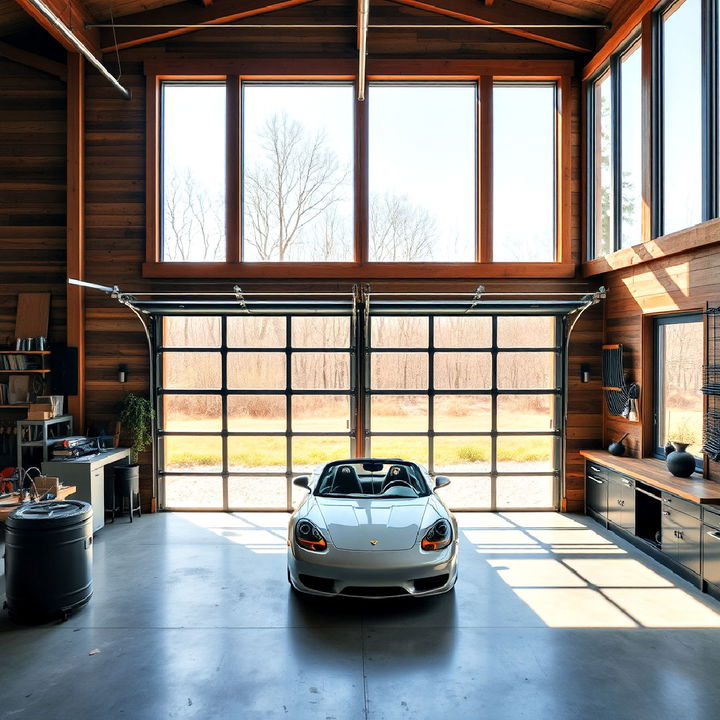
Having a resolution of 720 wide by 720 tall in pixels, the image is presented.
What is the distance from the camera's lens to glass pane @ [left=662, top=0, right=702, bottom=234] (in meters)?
5.86

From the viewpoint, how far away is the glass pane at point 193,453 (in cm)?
821

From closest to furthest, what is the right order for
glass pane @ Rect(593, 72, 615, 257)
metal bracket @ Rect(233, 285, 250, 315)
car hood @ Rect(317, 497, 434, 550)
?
car hood @ Rect(317, 497, 434, 550), metal bracket @ Rect(233, 285, 250, 315), glass pane @ Rect(593, 72, 615, 257)

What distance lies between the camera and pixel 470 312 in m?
7.96

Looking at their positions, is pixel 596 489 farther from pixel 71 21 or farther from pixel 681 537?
pixel 71 21

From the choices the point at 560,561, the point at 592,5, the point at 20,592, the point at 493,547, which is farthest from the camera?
the point at 592,5

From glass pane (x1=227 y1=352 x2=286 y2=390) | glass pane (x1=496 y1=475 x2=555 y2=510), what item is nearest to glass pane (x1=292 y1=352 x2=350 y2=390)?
glass pane (x1=227 y1=352 x2=286 y2=390)

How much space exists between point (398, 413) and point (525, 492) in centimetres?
221

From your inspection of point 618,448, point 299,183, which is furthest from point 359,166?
point 618,448

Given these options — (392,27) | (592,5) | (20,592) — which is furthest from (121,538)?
(592,5)

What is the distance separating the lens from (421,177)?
322 inches

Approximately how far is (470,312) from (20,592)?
6.06m

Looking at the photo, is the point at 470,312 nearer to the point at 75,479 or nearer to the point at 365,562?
the point at 365,562

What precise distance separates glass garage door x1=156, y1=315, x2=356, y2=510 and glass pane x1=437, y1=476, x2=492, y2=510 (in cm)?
162

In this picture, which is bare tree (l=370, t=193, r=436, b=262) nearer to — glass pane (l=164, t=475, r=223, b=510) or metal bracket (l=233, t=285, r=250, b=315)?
metal bracket (l=233, t=285, r=250, b=315)
